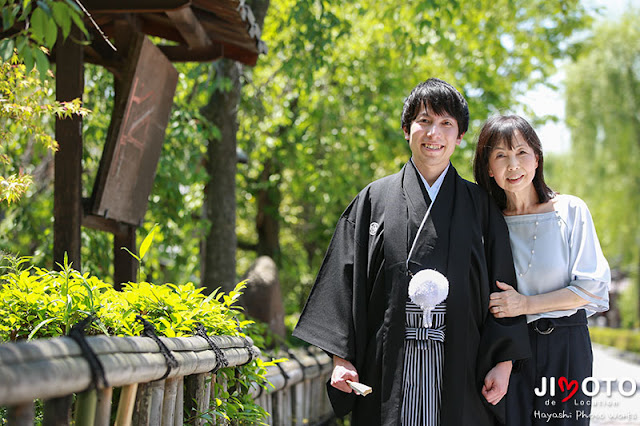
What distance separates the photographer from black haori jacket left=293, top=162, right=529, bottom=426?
2658mm

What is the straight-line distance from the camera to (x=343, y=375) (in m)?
2.73

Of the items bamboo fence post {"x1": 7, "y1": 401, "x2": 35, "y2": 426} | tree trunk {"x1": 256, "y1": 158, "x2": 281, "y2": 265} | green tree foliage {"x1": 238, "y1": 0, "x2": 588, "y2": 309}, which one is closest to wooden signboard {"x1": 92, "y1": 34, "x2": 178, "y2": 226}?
bamboo fence post {"x1": 7, "y1": 401, "x2": 35, "y2": 426}

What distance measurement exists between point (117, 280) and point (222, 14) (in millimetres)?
1738

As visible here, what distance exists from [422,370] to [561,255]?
0.83 meters

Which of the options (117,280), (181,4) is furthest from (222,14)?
(117,280)

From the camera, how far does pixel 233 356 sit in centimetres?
255

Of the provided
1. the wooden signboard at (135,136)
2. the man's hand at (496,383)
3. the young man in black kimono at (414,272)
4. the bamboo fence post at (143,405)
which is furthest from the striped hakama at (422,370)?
the wooden signboard at (135,136)

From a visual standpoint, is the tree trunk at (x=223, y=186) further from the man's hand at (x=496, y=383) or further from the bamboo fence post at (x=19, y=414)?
the bamboo fence post at (x=19, y=414)

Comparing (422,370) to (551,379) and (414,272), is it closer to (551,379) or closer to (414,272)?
(414,272)

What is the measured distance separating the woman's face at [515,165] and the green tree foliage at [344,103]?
14.9 ft

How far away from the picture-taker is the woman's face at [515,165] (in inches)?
117

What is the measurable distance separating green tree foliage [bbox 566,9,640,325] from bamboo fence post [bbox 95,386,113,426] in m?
18.1

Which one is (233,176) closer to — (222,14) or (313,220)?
(222,14)

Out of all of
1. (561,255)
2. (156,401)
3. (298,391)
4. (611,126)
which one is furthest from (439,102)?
(611,126)
